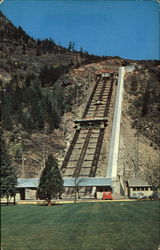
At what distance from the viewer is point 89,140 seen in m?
40.1

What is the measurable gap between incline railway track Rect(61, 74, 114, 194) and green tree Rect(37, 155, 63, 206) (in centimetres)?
1117

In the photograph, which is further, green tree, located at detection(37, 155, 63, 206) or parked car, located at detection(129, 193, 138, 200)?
parked car, located at detection(129, 193, 138, 200)

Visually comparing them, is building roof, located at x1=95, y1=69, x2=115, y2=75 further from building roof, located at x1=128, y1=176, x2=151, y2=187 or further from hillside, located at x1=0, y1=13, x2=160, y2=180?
building roof, located at x1=128, y1=176, x2=151, y2=187

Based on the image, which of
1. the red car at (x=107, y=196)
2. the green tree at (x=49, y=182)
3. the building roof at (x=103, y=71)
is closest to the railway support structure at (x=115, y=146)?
the red car at (x=107, y=196)

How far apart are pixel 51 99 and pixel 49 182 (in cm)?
3643

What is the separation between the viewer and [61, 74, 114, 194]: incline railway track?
33.2 meters

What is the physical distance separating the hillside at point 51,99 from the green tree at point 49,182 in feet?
9.40

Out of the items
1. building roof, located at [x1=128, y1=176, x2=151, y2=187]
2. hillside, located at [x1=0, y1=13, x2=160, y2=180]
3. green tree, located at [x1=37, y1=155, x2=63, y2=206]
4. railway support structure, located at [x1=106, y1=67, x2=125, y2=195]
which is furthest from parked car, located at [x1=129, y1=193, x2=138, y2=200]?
green tree, located at [x1=37, y1=155, x2=63, y2=206]

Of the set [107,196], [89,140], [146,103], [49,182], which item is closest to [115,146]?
[89,140]

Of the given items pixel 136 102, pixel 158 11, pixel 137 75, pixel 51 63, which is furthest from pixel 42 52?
pixel 158 11

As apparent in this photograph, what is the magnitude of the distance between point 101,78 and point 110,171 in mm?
36716

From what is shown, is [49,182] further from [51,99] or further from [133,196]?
[51,99]

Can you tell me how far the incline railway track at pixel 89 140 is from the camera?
1305 inches

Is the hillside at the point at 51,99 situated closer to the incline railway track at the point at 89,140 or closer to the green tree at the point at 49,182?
the incline railway track at the point at 89,140
